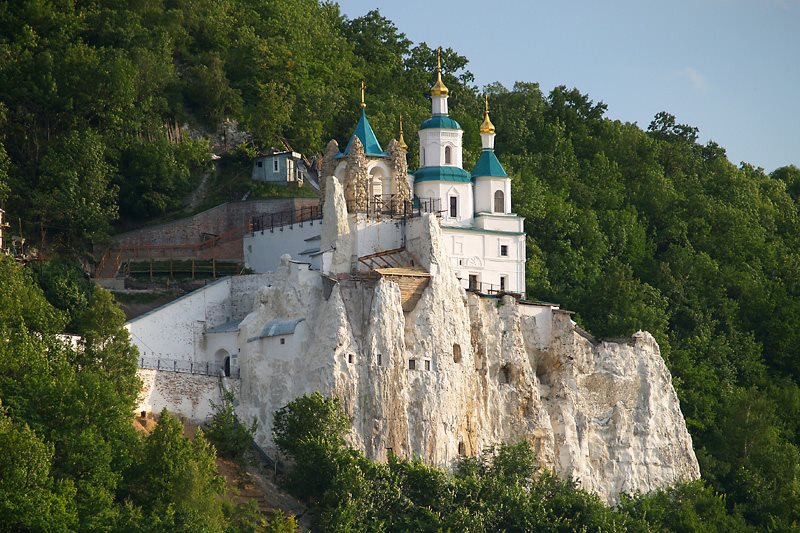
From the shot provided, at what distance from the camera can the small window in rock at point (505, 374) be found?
70188 mm

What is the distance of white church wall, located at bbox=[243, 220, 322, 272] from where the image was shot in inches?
2805

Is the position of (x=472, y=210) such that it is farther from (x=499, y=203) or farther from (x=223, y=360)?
(x=223, y=360)

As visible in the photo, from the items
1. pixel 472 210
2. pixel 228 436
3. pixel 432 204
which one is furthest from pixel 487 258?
pixel 228 436

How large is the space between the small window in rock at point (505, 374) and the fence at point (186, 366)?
29.4 feet

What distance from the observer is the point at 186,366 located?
67.6 m

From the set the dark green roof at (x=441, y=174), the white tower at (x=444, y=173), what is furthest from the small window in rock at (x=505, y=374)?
the dark green roof at (x=441, y=174)

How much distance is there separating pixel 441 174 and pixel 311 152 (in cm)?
1032

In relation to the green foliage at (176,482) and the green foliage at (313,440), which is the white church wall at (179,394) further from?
the green foliage at (176,482)

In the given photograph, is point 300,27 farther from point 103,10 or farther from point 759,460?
point 759,460

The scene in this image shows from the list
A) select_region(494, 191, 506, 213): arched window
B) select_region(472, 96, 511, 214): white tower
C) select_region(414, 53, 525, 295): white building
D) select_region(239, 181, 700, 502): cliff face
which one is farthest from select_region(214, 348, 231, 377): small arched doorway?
select_region(494, 191, 506, 213): arched window

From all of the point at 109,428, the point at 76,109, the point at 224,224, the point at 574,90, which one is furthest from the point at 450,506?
the point at 574,90

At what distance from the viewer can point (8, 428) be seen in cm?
5678

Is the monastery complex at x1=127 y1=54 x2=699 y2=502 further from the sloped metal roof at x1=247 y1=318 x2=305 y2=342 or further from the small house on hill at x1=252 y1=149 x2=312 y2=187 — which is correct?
the small house on hill at x1=252 y1=149 x2=312 y2=187

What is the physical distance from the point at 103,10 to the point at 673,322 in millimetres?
26074
